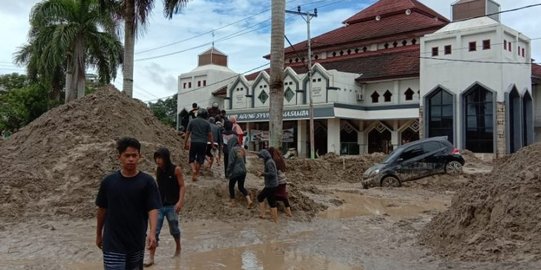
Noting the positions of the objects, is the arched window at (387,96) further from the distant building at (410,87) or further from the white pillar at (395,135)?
the white pillar at (395,135)

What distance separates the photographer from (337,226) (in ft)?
38.1

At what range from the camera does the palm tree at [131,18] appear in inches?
781

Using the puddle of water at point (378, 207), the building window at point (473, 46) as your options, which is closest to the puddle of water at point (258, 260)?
the puddle of water at point (378, 207)

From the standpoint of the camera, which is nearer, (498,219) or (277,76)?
(498,219)

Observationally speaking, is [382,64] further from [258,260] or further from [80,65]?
[258,260]

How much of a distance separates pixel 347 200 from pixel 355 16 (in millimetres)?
38307

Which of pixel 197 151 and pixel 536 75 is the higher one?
pixel 536 75

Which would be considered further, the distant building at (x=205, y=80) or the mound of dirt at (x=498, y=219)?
the distant building at (x=205, y=80)

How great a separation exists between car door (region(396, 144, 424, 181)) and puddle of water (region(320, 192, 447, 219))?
2906mm

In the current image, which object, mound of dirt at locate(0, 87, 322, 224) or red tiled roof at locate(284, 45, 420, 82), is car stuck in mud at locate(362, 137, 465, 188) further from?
red tiled roof at locate(284, 45, 420, 82)

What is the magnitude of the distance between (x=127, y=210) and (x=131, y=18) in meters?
16.9

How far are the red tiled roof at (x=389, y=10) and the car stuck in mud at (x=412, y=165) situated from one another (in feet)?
97.7

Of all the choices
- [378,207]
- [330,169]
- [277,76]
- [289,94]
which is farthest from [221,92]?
[277,76]

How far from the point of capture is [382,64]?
1644 inches
